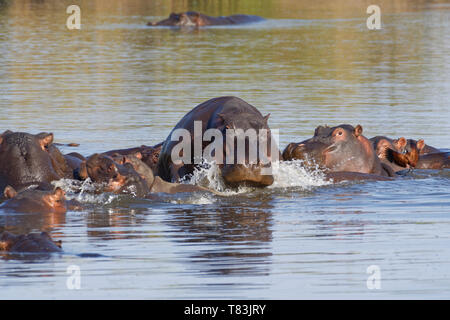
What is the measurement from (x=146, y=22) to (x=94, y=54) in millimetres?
12679

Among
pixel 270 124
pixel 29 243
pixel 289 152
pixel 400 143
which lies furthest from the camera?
pixel 270 124

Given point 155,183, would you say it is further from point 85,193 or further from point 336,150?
point 336,150

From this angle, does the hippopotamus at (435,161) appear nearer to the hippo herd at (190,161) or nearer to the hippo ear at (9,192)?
the hippo herd at (190,161)

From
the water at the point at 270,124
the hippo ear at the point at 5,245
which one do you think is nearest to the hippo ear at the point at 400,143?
the water at the point at 270,124

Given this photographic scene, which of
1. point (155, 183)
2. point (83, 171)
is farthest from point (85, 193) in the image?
point (155, 183)

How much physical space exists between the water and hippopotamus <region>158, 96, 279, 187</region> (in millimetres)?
327

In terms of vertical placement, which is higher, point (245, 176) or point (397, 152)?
point (245, 176)

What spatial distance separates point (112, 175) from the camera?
1062cm

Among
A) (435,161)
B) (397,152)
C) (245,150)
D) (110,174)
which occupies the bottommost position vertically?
(435,161)

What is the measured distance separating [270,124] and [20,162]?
613cm

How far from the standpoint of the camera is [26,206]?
989 cm

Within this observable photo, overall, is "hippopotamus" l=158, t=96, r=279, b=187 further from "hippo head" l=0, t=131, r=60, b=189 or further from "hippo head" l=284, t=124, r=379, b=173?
"hippo head" l=0, t=131, r=60, b=189

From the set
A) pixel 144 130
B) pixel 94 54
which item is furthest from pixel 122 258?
pixel 94 54
